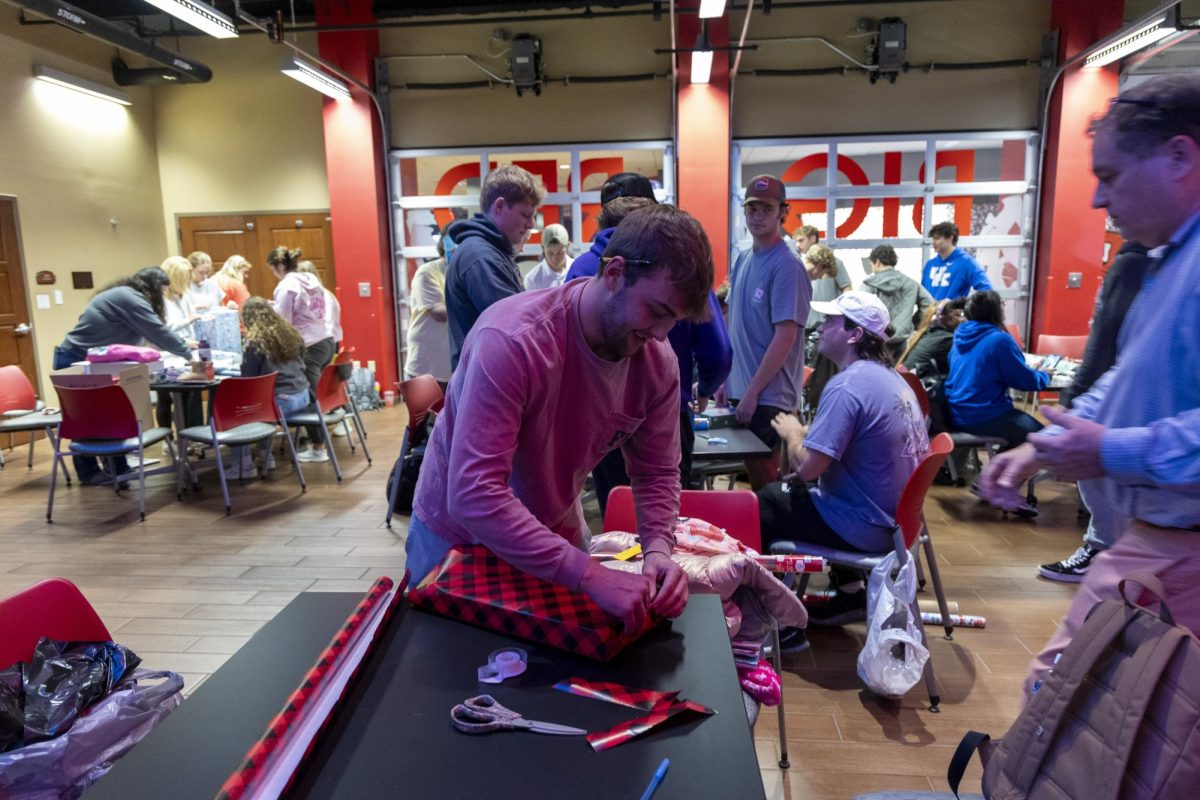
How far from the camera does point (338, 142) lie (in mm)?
8508

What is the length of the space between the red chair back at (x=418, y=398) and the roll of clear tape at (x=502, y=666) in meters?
3.09

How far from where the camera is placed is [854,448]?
8.61ft

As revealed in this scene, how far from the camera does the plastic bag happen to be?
4.27 feet

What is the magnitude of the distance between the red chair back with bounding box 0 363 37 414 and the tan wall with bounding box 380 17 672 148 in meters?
4.73

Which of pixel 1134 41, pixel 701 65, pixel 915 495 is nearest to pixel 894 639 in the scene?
pixel 915 495

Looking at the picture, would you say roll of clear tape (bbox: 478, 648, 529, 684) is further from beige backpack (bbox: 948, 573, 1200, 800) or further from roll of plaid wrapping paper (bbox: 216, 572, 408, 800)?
beige backpack (bbox: 948, 573, 1200, 800)

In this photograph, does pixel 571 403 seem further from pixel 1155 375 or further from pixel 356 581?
pixel 356 581

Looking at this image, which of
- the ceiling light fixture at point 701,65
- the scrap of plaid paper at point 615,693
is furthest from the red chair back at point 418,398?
the ceiling light fixture at point 701,65

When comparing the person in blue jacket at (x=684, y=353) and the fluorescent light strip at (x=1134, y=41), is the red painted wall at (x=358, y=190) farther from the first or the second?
the fluorescent light strip at (x=1134, y=41)

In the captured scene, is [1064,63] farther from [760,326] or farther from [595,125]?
[760,326]

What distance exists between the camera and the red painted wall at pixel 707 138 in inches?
320

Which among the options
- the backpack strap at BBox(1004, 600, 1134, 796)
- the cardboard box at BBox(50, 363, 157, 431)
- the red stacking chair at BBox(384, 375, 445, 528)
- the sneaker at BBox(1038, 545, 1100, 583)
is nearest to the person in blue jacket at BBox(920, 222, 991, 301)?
the sneaker at BBox(1038, 545, 1100, 583)

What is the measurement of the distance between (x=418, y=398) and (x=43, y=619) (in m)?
2.72

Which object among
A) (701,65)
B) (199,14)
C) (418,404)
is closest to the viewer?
(418,404)
